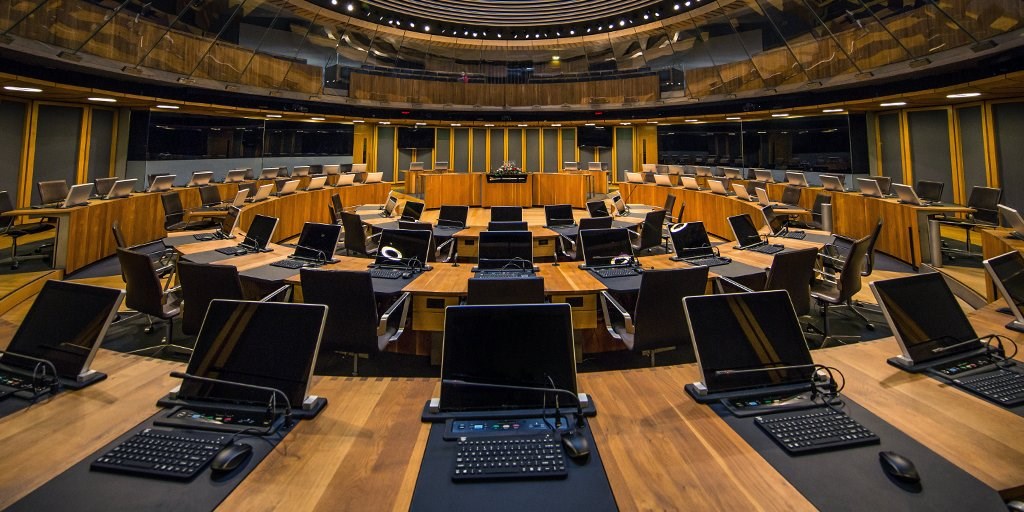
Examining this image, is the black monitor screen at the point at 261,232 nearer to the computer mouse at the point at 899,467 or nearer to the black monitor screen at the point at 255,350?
the black monitor screen at the point at 255,350

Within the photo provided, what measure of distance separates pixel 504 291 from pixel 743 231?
10.1 feet

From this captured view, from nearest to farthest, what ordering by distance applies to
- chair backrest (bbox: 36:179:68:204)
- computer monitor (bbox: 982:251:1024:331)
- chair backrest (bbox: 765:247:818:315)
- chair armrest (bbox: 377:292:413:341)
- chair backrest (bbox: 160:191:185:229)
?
computer monitor (bbox: 982:251:1024:331) → chair armrest (bbox: 377:292:413:341) → chair backrest (bbox: 765:247:818:315) → chair backrest (bbox: 36:179:68:204) → chair backrest (bbox: 160:191:185:229)

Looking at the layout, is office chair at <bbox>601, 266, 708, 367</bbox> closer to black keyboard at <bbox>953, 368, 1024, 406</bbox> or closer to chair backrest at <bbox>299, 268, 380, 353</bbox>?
black keyboard at <bbox>953, 368, 1024, 406</bbox>

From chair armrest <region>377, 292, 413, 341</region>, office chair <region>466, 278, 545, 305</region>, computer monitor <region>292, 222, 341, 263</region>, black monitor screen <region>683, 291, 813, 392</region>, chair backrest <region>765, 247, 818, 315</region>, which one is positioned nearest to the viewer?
black monitor screen <region>683, 291, 813, 392</region>

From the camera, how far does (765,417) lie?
1.48 meters

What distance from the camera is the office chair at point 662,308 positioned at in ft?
9.15

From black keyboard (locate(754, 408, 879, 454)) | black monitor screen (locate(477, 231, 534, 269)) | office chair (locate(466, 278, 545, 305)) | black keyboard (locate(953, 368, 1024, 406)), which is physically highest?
black monitor screen (locate(477, 231, 534, 269))

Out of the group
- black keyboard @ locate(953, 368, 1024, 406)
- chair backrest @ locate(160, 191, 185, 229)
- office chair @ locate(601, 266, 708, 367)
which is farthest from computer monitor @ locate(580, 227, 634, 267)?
chair backrest @ locate(160, 191, 185, 229)

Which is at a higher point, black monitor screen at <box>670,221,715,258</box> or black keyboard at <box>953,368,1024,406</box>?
black monitor screen at <box>670,221,715,258</box>

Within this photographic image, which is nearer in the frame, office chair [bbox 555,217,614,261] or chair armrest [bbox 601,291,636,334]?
chair armrest [bbox 601,291,636,334]

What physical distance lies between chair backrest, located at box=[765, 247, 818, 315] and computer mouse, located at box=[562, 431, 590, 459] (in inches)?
103

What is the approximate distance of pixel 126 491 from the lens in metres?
1.14

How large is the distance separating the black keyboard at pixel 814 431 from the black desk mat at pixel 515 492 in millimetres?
584

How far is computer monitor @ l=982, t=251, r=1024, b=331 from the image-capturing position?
226 cm
